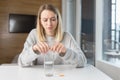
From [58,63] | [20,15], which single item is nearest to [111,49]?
[58,63]

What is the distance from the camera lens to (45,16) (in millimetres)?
1462

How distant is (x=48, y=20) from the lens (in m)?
1.45

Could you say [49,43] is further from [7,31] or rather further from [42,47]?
[7,31]

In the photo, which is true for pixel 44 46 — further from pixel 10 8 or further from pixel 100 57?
pixel 10 8

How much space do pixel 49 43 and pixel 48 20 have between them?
18cm

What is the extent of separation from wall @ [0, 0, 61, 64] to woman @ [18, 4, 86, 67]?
3500 mm

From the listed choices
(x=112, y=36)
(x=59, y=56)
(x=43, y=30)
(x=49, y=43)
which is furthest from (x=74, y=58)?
(x=112, y=36)

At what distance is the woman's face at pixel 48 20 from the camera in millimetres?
1455

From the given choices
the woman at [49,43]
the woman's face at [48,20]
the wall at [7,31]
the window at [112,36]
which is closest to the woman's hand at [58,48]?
the woman at [49,43]

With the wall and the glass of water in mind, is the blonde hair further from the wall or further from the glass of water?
the wall

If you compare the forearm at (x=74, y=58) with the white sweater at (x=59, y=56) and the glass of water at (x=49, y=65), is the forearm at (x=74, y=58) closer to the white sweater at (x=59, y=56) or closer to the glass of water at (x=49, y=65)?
the white sweater at (x=59, y=56)

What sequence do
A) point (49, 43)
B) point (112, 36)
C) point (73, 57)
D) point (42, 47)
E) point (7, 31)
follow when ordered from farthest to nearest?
1. point (7, 31)
2. point (112, 36)
3. point (49, 43)
4. point (73, 57)
5. point (42, 47)

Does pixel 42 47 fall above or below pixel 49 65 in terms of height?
above

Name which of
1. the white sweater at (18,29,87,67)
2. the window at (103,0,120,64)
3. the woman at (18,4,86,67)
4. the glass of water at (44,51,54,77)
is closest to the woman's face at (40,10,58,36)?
the woman at (18,4,86,67)
